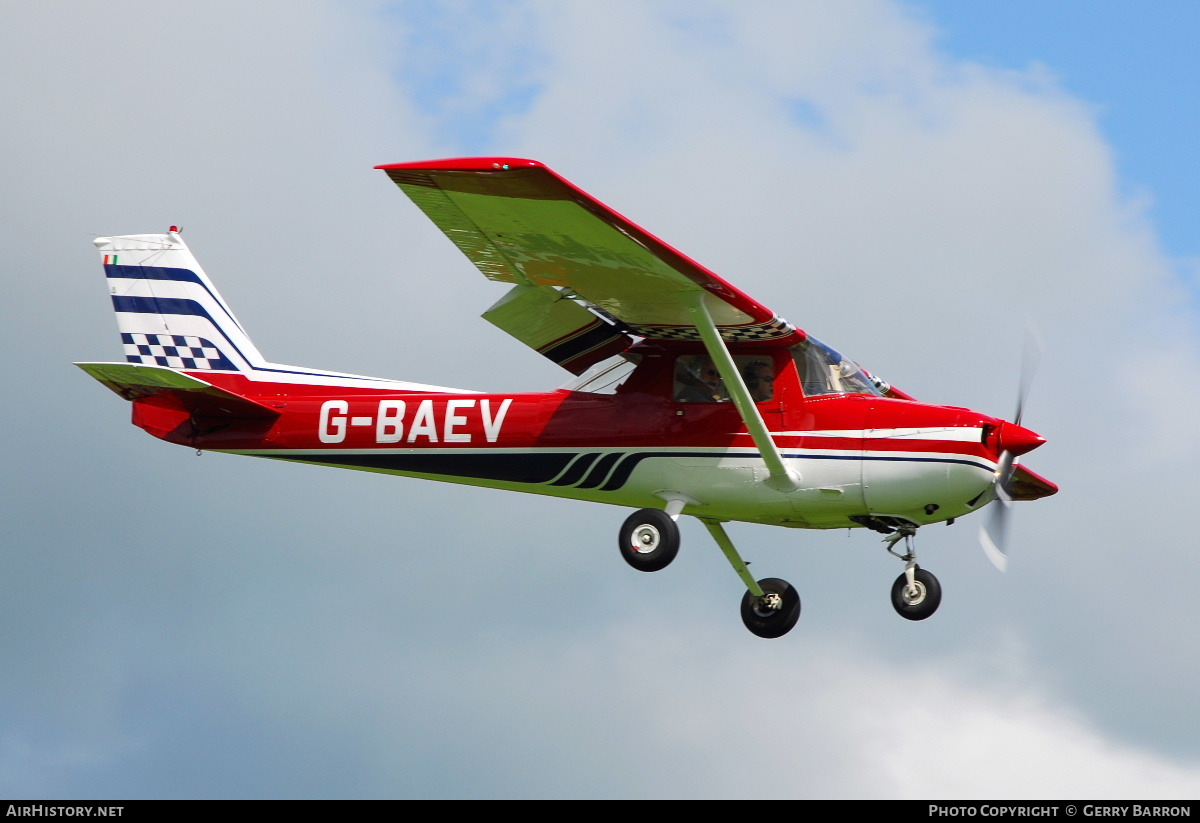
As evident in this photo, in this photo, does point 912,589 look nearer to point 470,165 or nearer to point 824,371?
point 824,371

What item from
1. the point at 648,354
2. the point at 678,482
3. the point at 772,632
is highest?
the point at 648,354

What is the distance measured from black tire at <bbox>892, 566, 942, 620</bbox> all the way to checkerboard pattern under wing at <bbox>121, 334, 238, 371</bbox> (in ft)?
25.8

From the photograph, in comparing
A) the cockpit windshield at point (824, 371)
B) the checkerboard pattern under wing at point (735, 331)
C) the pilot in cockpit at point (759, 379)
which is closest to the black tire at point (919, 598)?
the cockpit windshield at point (824, 371)

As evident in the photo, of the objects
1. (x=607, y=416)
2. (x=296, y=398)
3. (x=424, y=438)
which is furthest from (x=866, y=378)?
(x=296, y=398)

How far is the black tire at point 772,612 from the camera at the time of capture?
64.2 ft

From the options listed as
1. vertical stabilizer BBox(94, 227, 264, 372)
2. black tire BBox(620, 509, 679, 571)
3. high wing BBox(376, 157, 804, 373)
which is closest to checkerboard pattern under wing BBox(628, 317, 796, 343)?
high wing BBox(376, 157, 804, 373)

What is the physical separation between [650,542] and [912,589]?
267 centimetres

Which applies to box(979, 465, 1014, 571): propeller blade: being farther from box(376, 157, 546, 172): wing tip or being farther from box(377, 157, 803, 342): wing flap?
box(376, 157, 546, 172): wing tip

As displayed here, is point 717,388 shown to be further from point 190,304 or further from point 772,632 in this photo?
point 190,304

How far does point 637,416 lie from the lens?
18344 mm

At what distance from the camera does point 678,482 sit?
713 inches

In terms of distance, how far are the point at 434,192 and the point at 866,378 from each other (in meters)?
4.92
